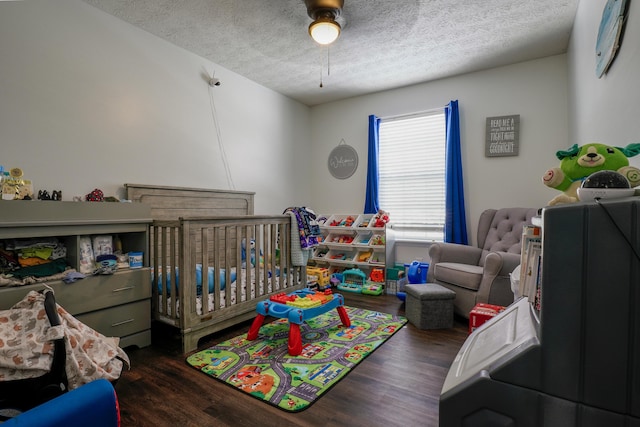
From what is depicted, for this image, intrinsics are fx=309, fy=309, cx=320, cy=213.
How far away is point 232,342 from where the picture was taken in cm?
226

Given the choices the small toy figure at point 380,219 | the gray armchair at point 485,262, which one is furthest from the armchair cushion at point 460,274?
the small toy figure at point 380,219

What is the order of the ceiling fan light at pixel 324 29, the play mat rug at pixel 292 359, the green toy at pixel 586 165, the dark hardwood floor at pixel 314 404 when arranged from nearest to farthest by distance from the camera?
the green toy at pixel 586 165 < the dark hardwood floor at pixel 314 404 < the play mat rug at pixel 292 359 < the ceiling fan light at pixel 324 29

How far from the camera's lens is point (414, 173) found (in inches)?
160

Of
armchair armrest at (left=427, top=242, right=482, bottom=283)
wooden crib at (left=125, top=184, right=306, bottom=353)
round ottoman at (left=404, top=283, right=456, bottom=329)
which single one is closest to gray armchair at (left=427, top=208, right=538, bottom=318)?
armchair armrest at (left=427, top=242, right=482, bottom=283)

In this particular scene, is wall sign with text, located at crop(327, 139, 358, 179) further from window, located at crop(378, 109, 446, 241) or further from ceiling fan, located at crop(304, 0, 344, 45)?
ceiling fan, located at crop(304, 0, 344, 45)

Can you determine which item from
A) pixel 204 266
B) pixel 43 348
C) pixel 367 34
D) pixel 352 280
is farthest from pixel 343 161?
pixel 43 348

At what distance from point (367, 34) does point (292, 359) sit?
2.78 m

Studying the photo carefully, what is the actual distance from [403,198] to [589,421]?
12.1 ft

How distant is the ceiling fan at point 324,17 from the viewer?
90.4 inches

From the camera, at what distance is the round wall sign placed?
4523 mm

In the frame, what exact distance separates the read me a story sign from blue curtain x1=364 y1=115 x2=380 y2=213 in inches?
53.2

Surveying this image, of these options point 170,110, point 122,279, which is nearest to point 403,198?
point 170,110

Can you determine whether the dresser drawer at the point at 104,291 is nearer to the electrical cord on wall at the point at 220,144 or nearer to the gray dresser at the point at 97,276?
the gray dresser at the point at 97,276

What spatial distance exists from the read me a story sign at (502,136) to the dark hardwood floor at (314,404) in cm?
233
